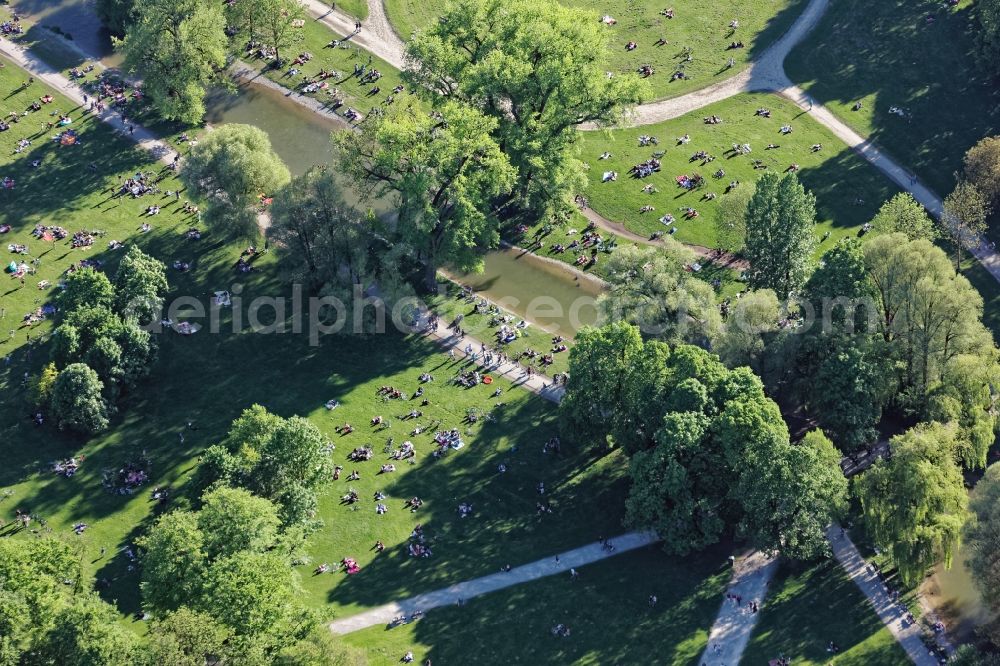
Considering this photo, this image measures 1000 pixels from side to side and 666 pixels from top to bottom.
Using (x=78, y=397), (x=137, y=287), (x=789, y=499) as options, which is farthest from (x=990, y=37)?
(x=78, y=397)

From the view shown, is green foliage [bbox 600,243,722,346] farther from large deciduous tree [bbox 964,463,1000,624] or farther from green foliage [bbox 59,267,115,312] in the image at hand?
green foliage [bbox 59,267,115,312]

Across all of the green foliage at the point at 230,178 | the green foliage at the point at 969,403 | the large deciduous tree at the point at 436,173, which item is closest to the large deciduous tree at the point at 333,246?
the large deciduous tree at the point at 436,173

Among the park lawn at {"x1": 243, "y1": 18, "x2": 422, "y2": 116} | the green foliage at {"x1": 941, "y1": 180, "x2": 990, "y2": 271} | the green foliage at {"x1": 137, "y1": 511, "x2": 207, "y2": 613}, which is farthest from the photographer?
the park lawn at {"x1": 243, "y1": 18, "x2": 422, "y2": 116}

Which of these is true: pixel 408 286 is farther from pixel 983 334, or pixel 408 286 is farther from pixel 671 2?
pixel 671 2

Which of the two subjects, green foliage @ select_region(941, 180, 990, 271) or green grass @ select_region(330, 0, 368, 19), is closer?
green foliage @ select_region(941, 180, 990, 271)

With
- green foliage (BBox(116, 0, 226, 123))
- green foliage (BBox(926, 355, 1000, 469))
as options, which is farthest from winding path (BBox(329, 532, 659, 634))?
green foliage (BBox(116, 0, 226, 123))

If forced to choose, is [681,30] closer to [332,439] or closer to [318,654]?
[332,439]
